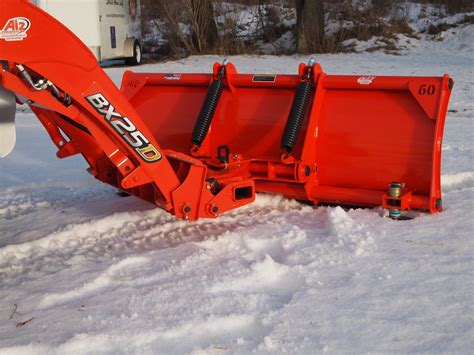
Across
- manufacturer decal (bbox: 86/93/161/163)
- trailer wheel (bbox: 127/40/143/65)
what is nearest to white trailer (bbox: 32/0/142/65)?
trailer wheel (bbox: 127/40/143/65)

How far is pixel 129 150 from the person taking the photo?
4.23 m

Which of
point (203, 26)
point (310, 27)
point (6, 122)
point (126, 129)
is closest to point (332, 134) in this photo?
point (126, 129)

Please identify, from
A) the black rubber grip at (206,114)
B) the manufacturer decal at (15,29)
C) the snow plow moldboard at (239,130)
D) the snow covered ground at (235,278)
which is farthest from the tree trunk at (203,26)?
the manufacturer decal at (15,29)

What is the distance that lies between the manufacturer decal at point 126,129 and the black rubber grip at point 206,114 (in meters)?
1.14

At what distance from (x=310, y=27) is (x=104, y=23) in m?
4.78

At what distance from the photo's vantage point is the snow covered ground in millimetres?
3219

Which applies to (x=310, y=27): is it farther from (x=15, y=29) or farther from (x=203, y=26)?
(x=15, y=29)

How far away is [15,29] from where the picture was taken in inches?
138

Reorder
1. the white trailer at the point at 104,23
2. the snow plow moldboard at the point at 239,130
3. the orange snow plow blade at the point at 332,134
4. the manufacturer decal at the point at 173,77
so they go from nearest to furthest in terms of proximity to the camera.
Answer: the snow plow moldboard at the point at 239,130 → the orange snow plow blade at the point at 332,134 → the manufacturer decal at the point at 173,77 → the white trailer at the point at 104,23

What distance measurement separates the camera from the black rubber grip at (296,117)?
500 cm

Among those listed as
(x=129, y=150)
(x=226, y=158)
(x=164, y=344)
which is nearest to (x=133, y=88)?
(x=226, y=158)

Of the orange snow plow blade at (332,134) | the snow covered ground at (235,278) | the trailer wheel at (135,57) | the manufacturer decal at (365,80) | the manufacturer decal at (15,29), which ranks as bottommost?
the trailer wheel at (135,57)

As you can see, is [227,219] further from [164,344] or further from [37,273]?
[164,344]

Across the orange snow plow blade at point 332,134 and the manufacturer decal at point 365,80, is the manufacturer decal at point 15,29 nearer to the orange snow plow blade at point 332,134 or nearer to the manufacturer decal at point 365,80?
the orange snow plow blade at point 332,134
